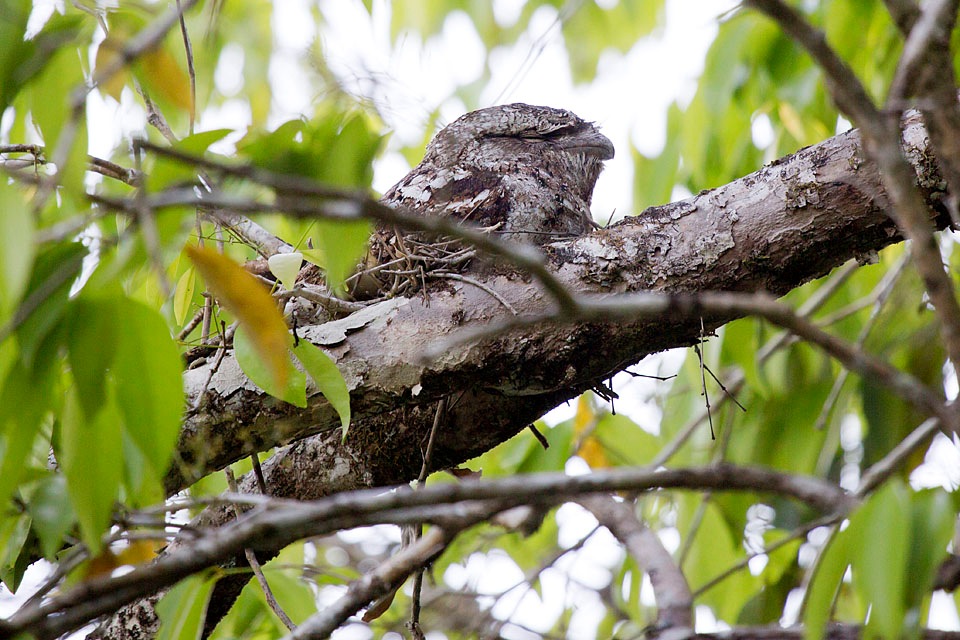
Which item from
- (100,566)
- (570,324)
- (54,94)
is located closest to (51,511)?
(100,566)

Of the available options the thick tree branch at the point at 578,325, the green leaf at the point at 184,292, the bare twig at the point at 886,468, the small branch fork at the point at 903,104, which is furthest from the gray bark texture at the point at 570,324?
the small branch fork at the point at 903,104

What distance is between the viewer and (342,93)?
1486mm

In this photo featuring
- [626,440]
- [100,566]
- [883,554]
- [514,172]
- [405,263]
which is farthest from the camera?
[626,440]

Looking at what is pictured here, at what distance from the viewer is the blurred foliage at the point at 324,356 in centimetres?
90

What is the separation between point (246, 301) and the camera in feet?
2.92

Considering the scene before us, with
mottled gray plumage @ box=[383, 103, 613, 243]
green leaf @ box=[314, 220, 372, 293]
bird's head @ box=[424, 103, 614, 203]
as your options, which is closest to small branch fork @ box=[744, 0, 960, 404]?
green leaf @ box=[314, 220, 372, 293]

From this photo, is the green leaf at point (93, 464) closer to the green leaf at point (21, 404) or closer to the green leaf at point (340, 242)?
the green leaf at point (21, 404)

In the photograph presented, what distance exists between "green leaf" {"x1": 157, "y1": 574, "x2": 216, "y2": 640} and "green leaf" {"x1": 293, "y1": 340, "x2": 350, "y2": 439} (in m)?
0.31

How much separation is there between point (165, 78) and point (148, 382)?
1.44 ft

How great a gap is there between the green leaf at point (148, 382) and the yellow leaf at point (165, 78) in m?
0.34

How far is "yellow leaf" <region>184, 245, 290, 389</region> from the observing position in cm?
88

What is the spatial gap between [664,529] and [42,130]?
293 centimetres

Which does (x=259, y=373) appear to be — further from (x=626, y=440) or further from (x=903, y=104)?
(x=626, y=440)

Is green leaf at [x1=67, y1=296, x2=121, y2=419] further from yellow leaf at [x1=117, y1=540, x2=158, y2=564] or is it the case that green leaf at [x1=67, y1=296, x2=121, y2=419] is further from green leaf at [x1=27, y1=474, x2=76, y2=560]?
yellow leaf at [x1=117, y1=540, x2=158, y2=564]
